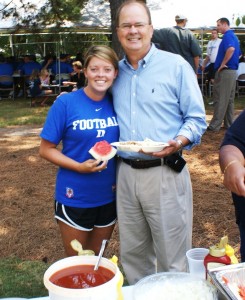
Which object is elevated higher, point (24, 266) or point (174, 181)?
point (174, 181)

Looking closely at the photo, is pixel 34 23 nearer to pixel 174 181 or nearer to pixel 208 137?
pixel 208 137

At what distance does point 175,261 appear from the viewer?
9.11ft

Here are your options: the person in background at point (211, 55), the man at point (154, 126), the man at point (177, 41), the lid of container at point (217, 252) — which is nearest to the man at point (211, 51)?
the person in background at point (211, 55)

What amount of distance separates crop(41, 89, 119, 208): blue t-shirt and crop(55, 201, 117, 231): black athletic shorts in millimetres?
34

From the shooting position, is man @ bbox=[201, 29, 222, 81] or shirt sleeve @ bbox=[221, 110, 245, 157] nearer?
shirt sleeve @ bbox=[221, 110, 245, 157]

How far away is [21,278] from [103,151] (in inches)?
80.2

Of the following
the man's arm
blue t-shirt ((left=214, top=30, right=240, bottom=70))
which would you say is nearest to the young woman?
the man's arm

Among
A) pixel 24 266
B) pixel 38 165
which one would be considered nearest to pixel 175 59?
pixel 24 266

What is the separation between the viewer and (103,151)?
244 centimetres

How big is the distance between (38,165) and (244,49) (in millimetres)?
21048

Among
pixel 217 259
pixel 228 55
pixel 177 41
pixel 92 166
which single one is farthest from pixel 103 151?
pixel 228 55

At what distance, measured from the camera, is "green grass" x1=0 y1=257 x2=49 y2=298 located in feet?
12.2

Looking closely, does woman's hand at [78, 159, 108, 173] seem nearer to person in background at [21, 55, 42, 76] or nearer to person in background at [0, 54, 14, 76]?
person in background at [21, 55, 42, 76]

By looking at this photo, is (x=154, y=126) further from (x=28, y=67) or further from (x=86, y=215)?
(x=28, y=67)
